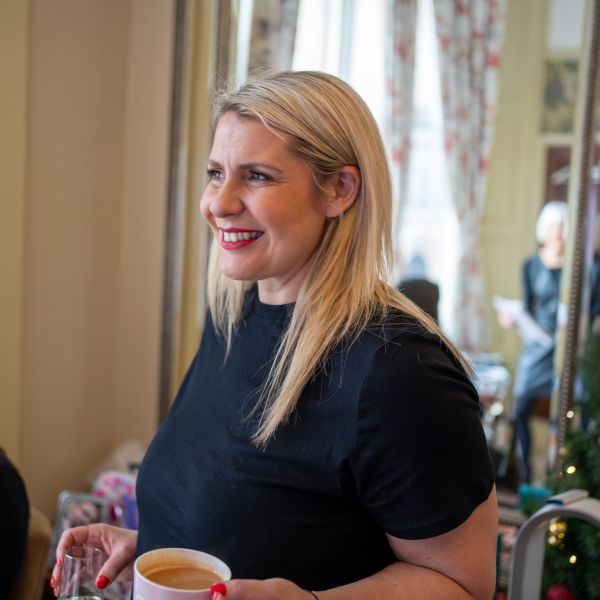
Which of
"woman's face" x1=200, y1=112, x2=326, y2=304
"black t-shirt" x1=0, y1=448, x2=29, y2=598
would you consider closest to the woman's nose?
"woman's face" x1=200, y1=112, x2=326, y2=304

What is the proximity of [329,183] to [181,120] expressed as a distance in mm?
1766

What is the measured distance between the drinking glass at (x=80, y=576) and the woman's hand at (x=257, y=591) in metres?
0.21

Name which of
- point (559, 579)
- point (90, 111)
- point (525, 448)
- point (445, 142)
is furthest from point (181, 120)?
point (559, 579)

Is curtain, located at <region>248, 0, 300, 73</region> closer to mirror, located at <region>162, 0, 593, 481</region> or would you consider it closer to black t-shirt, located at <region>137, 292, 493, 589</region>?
mirror, located at <region>162, 0, 593, 481</region>

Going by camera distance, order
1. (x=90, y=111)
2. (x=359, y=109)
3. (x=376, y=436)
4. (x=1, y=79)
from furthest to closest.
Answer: (x=90, y=111)
(x=1, y=79)
(x=359, y=109)
(x=376, y=436)

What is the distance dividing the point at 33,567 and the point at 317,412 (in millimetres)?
901

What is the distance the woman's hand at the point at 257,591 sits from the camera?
0.72m

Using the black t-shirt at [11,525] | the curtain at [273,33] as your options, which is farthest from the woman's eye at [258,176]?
the curtain at [273,33]

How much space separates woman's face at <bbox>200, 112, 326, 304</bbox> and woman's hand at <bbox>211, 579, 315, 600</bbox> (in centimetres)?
43

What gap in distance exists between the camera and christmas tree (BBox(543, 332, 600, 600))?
1620 millimetres

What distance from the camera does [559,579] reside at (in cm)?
169

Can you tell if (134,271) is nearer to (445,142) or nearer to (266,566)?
(445,142)

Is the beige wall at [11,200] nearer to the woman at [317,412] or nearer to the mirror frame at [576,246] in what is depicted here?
the woman at [317,412]

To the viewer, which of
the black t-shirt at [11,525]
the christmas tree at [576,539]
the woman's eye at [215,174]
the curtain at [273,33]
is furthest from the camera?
the curtain at [273,33]
